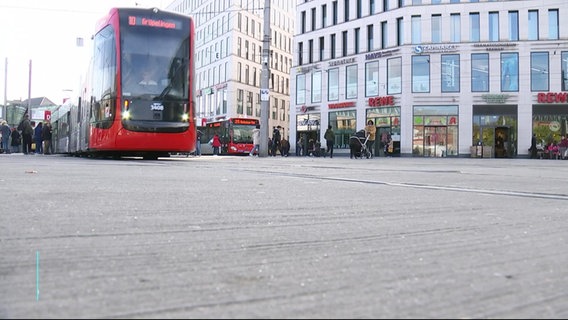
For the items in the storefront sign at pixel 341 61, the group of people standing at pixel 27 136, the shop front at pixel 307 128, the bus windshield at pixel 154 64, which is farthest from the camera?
the shop front at pixel 307 128

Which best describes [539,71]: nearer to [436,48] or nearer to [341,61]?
[436,48]

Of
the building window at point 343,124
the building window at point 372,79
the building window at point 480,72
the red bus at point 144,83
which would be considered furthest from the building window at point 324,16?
the red bus at point 144,83

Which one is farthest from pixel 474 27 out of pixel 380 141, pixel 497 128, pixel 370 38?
pixel 380 141

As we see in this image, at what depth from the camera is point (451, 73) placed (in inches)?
1474

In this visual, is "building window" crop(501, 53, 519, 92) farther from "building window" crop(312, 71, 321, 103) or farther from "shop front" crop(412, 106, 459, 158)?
"building window" crop(312, 71, 321, 103)

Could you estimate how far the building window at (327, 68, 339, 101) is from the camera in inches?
1719

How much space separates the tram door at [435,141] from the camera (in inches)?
1458

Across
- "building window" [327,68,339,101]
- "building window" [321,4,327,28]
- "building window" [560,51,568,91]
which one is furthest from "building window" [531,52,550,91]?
"building window" [321,4,327,28]

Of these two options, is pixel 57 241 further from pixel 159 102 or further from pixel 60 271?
pixel 159 102

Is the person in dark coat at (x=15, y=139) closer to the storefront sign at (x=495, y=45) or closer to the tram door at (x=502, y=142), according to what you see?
the storefront sign at (x=495, y=45)

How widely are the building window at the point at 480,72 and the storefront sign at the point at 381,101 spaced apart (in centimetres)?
587

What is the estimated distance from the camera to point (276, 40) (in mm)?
73062

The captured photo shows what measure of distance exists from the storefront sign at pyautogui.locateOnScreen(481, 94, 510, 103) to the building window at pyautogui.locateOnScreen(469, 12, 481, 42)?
167 inches

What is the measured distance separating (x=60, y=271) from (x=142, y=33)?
11.5 metres
